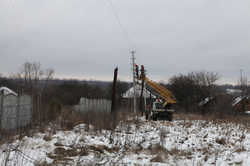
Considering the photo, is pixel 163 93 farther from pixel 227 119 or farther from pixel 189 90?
pixel 189 90

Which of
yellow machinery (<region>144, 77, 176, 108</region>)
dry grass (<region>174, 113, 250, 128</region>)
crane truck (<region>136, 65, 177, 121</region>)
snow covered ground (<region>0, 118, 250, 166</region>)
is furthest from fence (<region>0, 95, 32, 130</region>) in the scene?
dry grass (<region>174, 113, 250, 128</region>)

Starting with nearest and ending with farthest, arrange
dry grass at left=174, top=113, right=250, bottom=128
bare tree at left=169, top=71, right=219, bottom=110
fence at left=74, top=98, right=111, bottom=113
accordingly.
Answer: dry grass at left=174, top=113, right=250, bottom=128 < fence at left=74, top=98, right=111, bottom=113 < bare tree at left=169, top=71, right=219, bottom=110

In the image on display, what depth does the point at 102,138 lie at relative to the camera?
10.8m

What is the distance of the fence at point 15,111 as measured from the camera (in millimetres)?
11477

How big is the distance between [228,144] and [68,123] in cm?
826

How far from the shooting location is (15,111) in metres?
13.0

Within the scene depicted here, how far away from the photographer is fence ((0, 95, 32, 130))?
452 inches

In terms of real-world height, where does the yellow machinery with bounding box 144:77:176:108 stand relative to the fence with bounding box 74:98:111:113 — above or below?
above

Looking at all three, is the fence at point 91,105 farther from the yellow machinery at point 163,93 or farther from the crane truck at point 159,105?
the yellow machinery at point 163,93

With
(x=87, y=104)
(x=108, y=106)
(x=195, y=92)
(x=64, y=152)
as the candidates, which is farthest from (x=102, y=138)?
(x=195, y=92)

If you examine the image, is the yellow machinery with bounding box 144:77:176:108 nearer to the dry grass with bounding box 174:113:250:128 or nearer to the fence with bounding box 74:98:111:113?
the dry grass with bounding box 174:113:250:128

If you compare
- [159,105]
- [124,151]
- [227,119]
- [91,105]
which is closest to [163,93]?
[159,105]

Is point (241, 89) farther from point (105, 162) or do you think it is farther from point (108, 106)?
point (105, 162)

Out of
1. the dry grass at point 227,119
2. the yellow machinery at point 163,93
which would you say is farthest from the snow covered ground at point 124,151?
the yellow machinery at point 163,93
